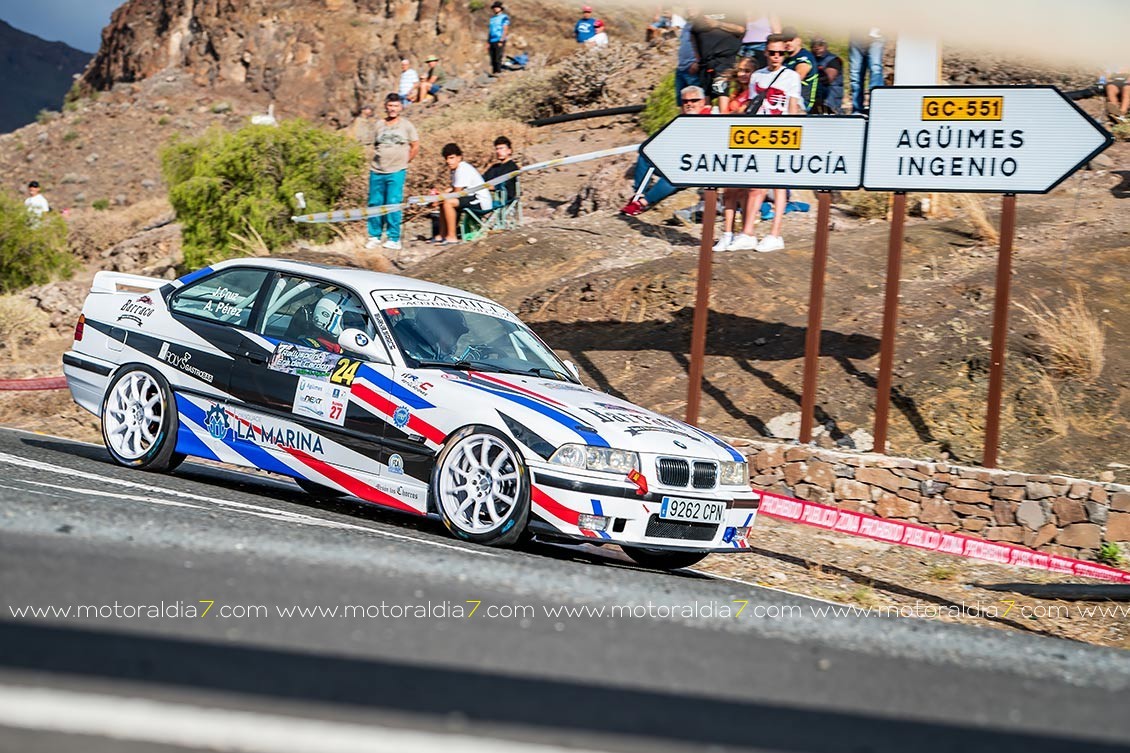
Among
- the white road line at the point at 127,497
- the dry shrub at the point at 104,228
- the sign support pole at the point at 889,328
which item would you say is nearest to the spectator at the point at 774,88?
the sign support pole at the point at 889,328

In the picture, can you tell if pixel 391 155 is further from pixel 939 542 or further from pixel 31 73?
pixel 31 73

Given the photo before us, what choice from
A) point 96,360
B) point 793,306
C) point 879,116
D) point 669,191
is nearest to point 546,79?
point 669,191

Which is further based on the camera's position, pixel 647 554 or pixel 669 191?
pixel 669 191

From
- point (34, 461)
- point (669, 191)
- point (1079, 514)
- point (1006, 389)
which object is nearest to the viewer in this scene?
point (34, 461)

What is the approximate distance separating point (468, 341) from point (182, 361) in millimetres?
1980

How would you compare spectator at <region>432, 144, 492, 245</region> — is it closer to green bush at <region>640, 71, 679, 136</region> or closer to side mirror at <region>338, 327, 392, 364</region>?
green bush at <region>640, 71, 679, 136</region>

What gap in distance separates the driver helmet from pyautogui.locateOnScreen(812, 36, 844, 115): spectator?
10.1 metres

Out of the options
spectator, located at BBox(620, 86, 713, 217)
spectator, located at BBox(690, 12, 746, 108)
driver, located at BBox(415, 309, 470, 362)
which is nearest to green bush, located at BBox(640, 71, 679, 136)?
spectator, located at BBox(620, 86, 713, 217)

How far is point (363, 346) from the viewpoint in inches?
327

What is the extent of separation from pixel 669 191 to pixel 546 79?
Result: 11.8 metres

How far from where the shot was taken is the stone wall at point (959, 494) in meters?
10.1

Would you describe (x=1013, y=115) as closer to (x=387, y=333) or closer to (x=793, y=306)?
(x=793, y=306)

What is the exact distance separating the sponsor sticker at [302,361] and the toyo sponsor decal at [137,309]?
55.0 inches

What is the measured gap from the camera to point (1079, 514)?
10.1 metres
